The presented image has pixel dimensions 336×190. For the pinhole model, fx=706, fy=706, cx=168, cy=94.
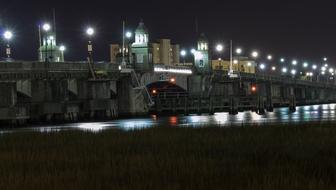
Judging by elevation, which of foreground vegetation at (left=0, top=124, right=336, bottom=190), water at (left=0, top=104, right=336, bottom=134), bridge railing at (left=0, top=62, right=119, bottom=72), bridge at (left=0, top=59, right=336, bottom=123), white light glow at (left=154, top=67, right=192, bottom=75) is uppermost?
white light glow at (left=154, top=67, right=192, bottom=75)

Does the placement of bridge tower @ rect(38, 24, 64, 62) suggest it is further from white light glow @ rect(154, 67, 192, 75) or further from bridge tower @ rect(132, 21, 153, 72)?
white light glow @ rect(154, 67, 192, 75)

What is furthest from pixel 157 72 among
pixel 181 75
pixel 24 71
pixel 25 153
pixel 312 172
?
pixel 312 172

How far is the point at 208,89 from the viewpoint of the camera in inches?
5758

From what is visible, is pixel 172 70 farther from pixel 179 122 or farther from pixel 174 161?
pixel 174 161

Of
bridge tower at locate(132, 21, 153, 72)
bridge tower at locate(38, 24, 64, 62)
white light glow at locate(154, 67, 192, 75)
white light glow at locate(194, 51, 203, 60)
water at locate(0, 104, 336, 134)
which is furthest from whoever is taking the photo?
white light glow at locate(194, 51, 203, 60)

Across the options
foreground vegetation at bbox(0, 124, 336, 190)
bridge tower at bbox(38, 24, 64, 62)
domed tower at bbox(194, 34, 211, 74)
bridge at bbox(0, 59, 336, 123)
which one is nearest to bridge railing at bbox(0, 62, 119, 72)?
bridge at bbox(0, 59, 336, 123)

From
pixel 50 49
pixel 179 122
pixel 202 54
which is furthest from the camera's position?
pixel 202 54

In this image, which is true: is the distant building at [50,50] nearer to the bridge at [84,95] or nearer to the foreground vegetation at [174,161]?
the bridge at [84,95]

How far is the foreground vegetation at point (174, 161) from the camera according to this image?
90.5 feet

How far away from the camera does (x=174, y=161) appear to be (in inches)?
1305

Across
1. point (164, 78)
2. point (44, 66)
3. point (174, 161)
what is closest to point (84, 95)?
point (44, 66)

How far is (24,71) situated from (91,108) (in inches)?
491

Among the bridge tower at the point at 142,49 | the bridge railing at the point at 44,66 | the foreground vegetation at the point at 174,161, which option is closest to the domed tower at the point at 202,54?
the bridge tower at the point at 142,49

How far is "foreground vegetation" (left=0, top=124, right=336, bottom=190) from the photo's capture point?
27.6 metres
